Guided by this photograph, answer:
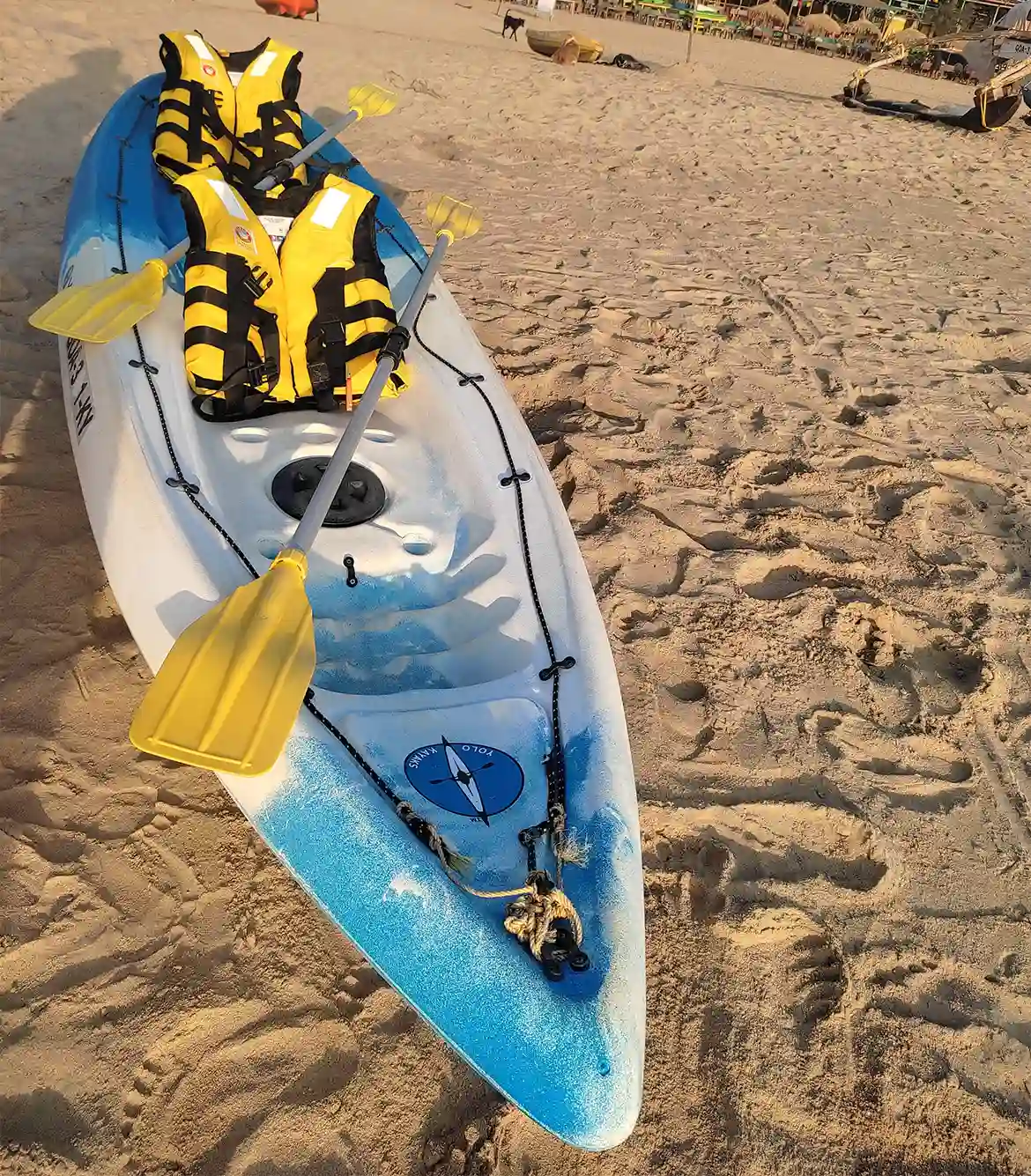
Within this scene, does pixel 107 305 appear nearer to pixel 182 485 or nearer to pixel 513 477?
pixel 182 485

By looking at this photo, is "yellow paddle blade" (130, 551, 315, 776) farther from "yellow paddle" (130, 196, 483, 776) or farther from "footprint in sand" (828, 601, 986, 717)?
"footprint in sand" (828, 601, 986, 717)

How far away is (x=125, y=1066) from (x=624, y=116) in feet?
32.5

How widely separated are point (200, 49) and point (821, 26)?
70.8 ft

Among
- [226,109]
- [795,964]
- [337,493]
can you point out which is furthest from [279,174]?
[795,964]

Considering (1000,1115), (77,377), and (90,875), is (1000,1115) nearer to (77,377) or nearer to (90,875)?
(90,875)

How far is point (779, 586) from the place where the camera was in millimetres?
3059

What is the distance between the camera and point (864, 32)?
19984mm

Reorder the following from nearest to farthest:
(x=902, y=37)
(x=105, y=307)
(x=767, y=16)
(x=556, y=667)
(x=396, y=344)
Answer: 1. (x=556, y=667)
2. (x=105, y=307)
3. (x=396, y=344)
4. (x=902, y=37)
5. (x=767, y=16)

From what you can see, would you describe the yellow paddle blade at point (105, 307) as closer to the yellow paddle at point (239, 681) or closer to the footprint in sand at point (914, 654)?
the yellow paddle at point (239, 681)

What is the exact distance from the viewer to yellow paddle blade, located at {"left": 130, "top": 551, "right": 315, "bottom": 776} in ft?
5.08

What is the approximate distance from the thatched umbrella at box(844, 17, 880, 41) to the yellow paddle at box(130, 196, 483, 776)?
24.4 m

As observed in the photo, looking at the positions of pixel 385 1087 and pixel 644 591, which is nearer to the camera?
pixel 385 1087

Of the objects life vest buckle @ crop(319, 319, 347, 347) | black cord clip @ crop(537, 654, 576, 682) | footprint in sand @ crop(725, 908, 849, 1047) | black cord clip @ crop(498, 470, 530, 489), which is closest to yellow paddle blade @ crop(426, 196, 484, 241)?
life vest buckle @ crop(319, 319, 347, 347)

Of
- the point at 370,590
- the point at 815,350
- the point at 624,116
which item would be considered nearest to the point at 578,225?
the point at 815,350
